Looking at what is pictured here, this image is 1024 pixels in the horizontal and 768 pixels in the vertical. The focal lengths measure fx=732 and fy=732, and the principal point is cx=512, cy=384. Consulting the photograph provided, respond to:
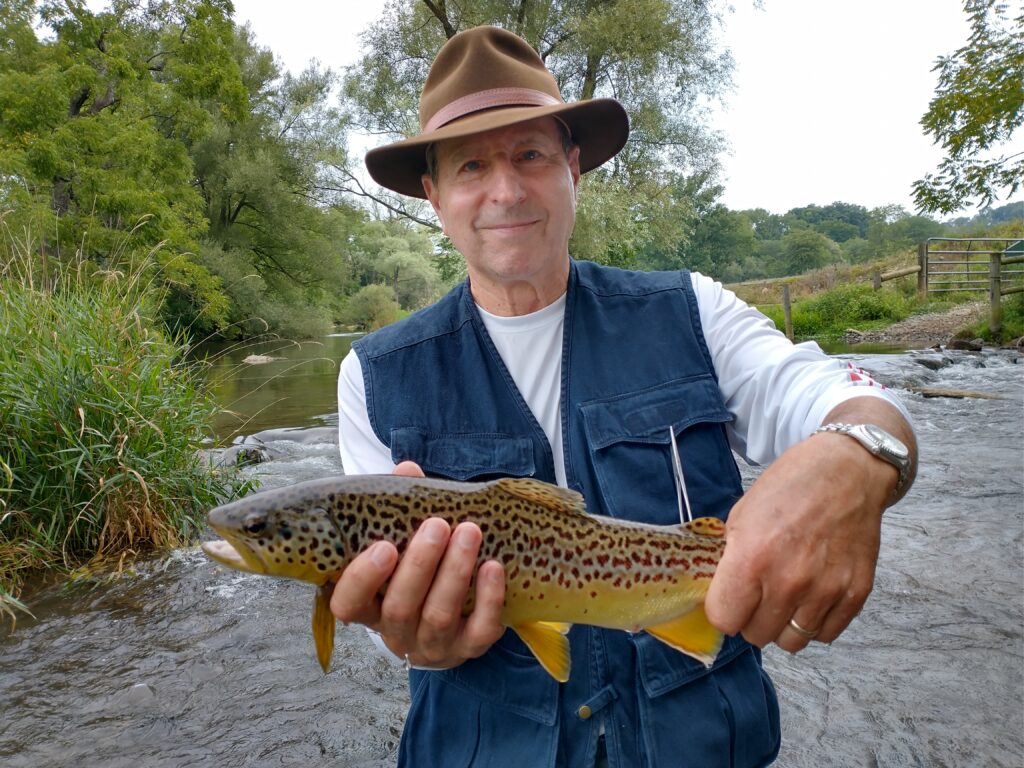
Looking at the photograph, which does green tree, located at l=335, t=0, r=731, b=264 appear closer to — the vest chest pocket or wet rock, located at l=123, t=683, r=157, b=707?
wet rock, located at l=123, t=683, r=157, b=707

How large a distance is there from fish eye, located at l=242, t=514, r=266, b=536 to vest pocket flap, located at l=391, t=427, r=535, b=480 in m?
0.64

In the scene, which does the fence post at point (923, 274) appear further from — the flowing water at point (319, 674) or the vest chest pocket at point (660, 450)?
the vest chest pocket at point (660, 450)

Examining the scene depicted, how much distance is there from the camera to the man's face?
2.73 meters

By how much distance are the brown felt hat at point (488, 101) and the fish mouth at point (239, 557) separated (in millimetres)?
1508

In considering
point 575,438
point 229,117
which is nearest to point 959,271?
point 229,117

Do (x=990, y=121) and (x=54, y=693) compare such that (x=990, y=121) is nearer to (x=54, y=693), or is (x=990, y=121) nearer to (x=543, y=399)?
(x=543, y=399)

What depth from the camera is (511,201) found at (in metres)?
2.71

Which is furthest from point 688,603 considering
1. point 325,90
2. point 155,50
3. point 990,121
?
point 325,90

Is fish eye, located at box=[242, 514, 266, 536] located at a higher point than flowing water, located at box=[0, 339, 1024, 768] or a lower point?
higher

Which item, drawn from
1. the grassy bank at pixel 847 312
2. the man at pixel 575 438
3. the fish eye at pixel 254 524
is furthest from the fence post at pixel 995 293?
the fish eye at pixel 254 524

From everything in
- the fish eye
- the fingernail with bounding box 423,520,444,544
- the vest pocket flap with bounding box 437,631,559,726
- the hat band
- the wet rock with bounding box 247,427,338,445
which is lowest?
the wet rock with bounding box 247,427,338,445

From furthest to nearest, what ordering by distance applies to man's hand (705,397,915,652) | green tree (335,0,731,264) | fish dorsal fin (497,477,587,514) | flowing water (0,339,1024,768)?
green tree (335,0,731,264)
flowing water (0,339,1024,768)
fish dorsal fin (497,477,587,514)
man's hand (705,397,915,652)

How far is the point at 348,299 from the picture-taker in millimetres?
58000

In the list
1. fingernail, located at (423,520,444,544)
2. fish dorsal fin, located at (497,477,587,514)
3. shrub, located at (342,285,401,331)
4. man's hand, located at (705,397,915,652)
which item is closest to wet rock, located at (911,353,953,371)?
man's hand, located at (705,397,915,652)
